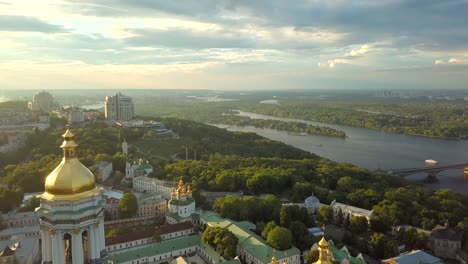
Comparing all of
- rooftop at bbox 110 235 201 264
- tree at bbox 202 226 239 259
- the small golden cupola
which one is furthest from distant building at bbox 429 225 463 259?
the small golden cupola

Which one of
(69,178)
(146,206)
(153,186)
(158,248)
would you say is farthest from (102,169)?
(69,178)

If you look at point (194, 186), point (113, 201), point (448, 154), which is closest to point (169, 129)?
point (194, 186)

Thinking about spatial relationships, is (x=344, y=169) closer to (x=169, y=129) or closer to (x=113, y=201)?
(x=113, y=201)

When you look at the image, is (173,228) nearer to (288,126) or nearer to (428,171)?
(428,171)

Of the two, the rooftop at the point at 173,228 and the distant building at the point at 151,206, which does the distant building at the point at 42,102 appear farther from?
the rooftop at the point at 173,228

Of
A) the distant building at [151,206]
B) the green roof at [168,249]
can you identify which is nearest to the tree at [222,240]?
the green roof at [168,249]

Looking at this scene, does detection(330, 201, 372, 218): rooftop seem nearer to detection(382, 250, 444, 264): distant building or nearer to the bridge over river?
detection(382, 250, 444, 264): distant building
